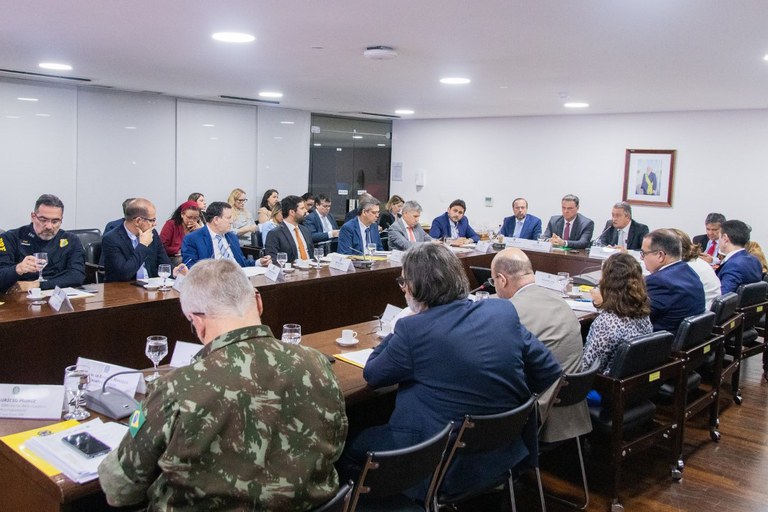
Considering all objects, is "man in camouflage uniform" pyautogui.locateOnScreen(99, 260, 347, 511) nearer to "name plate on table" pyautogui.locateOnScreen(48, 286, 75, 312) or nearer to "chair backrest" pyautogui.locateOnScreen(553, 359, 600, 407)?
"chair backrest" pyautogui.locateOnScreen(553, 359, 600, 407)

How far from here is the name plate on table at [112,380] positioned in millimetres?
2271

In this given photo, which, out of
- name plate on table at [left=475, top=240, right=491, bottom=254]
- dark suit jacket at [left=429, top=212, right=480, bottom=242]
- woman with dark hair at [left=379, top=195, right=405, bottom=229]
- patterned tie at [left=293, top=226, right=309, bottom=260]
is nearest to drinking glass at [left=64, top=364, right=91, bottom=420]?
patterned tie at [left=293, top=226, right=309, bottom=260]

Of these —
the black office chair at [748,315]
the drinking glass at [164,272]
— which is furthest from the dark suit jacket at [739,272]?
the drinking glass at [164,272]

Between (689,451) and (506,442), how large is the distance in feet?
7.32

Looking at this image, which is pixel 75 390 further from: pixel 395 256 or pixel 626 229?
pixel 626 229

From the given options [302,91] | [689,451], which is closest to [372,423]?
[689,451]

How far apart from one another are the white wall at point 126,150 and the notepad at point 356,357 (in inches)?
236

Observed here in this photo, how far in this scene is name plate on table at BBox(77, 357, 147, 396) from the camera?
2271 millimetres

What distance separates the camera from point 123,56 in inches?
212

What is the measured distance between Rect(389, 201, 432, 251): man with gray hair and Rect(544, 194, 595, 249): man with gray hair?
1690 millimetres

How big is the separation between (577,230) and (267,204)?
13.9ft

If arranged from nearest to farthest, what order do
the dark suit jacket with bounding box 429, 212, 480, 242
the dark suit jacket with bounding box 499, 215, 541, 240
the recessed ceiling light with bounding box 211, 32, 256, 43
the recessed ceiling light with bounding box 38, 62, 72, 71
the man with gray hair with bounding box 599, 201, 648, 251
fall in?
the recessed ceiling light with bounding box 211, 32, 256, 43 → the recessed ceiling light with bounding box 38, 62, 72, 71 → the man with gray hair with bounding box 599, 201, 648, 251 → the dark suit jacket with bounding box 429, 212, 480, 242 → the dark suit jacket with bounding box 499, 215, 541, 240

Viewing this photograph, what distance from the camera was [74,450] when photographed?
6.02 feet

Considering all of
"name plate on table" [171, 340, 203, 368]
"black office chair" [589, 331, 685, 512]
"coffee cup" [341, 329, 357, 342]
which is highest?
"name plate on table" [171, 340, 203, 368]
